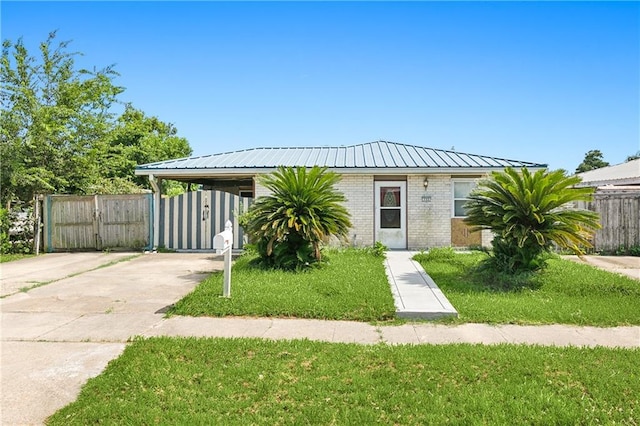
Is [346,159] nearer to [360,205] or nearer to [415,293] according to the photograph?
[360,205]

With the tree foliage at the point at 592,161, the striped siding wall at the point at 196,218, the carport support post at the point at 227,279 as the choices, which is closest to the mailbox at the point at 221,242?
the carport support post at the point at 227,279

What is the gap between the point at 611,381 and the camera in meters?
3.45

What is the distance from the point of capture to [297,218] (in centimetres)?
829

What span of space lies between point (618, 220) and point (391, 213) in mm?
6871

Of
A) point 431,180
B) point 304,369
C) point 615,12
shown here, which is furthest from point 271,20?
point 304,369

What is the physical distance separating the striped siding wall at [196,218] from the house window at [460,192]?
6.73 m

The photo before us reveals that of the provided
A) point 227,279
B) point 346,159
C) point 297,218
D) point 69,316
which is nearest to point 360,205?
point 346,159

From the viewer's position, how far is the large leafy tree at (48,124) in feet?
41.1

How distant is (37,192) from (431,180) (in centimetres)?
1243

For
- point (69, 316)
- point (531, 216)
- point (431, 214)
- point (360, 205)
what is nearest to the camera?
point (69, 316)

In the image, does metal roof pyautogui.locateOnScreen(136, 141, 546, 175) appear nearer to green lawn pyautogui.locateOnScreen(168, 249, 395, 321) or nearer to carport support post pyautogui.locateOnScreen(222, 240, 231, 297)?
green lawn pyautogui.locateOnScreen(168, 249, 395, 321)

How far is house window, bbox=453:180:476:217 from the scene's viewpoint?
12.8m

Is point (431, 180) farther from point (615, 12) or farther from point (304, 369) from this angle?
point (304, 369)

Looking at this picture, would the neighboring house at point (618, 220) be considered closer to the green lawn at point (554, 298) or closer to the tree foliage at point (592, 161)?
the green lawn at point (554, 298)
